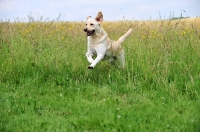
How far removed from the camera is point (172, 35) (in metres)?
7.02

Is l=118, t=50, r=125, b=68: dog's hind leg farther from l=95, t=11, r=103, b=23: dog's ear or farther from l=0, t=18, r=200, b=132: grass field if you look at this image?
l=95, t=11, r=103, b=23: dog's ear

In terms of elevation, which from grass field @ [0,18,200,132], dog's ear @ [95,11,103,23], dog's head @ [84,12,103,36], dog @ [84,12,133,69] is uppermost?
dog's ear @ [95,11,103,23]

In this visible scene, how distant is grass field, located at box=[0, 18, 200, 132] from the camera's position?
3689 millimetres

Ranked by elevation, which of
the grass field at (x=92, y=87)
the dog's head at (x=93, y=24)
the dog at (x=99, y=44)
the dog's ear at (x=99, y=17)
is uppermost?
the dog's ear at (x=99, y=17)

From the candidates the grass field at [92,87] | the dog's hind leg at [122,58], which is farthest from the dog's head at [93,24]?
the dog's hind leg at [122,58]

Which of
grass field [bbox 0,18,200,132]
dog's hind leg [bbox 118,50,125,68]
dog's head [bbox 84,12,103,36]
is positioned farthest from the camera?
dog's hind leg [bbox 118,50,125,68]

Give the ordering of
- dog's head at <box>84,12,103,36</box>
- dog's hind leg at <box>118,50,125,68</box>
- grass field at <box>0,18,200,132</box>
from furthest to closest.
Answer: dog's hind leg at <box>118,50,125,68</box> → dog's head at <box>84,12,103,36</box> → grass field at <box>0,18,200,132</box>

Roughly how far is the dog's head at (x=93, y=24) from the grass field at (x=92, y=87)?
651mm

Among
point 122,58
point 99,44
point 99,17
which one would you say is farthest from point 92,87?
point 99,17

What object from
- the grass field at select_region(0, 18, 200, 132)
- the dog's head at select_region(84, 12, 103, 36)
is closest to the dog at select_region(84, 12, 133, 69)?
the dog's head at select_region(84, 12, 103, 36)

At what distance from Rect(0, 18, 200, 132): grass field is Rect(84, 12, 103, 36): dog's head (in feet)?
2.14

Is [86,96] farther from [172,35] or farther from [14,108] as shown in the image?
[172,35]

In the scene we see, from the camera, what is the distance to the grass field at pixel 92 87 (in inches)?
145

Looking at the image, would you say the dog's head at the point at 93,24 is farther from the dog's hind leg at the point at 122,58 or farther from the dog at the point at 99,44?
the dog's hind leg at the point at 122,58
